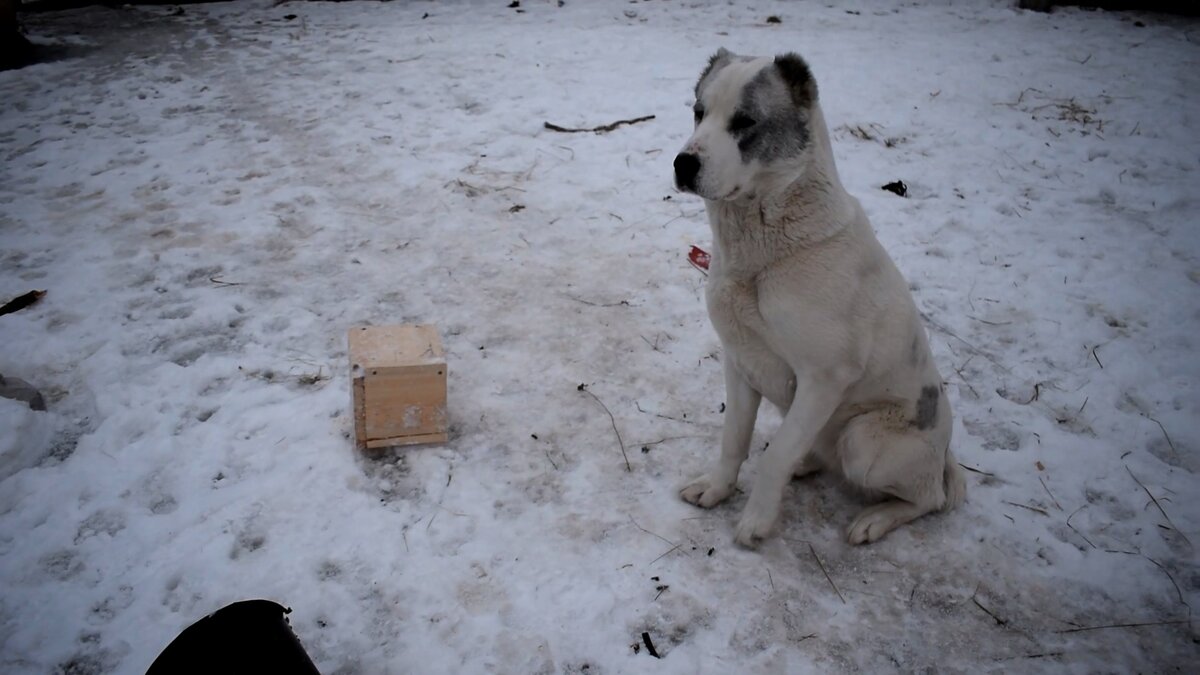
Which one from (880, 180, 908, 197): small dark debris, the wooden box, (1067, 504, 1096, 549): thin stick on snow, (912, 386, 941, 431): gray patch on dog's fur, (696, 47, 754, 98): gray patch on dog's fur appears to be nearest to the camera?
(696, 47, 754, 98): gray patch on dog's fur

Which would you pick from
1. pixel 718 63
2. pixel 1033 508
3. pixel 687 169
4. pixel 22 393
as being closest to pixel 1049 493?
pixel 1033 508

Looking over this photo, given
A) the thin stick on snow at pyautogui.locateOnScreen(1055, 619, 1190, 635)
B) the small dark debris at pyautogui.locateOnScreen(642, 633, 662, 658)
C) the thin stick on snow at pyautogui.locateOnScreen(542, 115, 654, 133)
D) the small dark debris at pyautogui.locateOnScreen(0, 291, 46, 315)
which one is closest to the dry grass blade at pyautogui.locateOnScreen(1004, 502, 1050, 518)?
the thin stick on snow at pyautogui.locateOnScreen(1055, 619, 1190, 635)

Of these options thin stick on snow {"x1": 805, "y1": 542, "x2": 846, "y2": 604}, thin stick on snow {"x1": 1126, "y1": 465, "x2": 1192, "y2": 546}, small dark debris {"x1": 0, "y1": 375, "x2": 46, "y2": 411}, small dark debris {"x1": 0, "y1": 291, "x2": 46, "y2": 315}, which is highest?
thin stick on snow {"x1": 1126, "y1": 465, "x2": 1192, "y2": 546}

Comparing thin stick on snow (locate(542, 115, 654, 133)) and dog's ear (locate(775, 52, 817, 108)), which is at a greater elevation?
dog's ear (locate(775, 52, 817, 108))

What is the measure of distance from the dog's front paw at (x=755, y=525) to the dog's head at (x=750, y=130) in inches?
50.8

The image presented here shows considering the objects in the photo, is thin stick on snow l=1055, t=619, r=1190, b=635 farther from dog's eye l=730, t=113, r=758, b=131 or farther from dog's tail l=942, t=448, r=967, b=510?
dog's eye l=730, t=113, r=758, b=131

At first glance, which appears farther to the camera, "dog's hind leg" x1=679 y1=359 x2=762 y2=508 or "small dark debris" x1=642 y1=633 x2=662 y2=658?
"dog's hind leg" x1=679 y1=359 x2=762 y2=508

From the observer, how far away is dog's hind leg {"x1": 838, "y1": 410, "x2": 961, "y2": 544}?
117 inches

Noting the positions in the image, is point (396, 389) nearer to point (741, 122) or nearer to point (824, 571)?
point (741, 122)

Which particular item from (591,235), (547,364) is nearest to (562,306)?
(547,364)

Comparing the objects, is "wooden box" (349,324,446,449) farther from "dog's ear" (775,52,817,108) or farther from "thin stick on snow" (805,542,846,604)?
"dog's ear" (775,52,817,108)

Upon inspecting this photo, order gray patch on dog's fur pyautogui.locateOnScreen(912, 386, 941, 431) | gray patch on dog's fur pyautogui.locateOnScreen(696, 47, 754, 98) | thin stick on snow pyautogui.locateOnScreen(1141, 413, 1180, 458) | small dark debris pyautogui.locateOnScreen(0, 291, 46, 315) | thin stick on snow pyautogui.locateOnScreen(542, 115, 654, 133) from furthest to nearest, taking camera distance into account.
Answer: thin stick on snow pyautogui.locateOnScreen(542, 115, 654, 133), small dark debris pyautogui.locateOnScreen(0, 291, 46, 315), thin stick on snow pyautogui.locateOnScreen(1141, 413, 1180, 458), gray patch on dog's fur pyautogui.locateOnScreen(912, 386, 941, 431), gray patch on dog's fur pyautogui.locateOnScreen(696, 47, 754, 98)

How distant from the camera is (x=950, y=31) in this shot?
31.0ft

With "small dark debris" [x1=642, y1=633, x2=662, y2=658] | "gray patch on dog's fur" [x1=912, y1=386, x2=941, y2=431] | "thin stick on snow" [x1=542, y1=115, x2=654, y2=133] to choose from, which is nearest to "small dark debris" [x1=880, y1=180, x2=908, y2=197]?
"thin stick on snow" [x1=542, y1=115, x2=654, y2=133]
